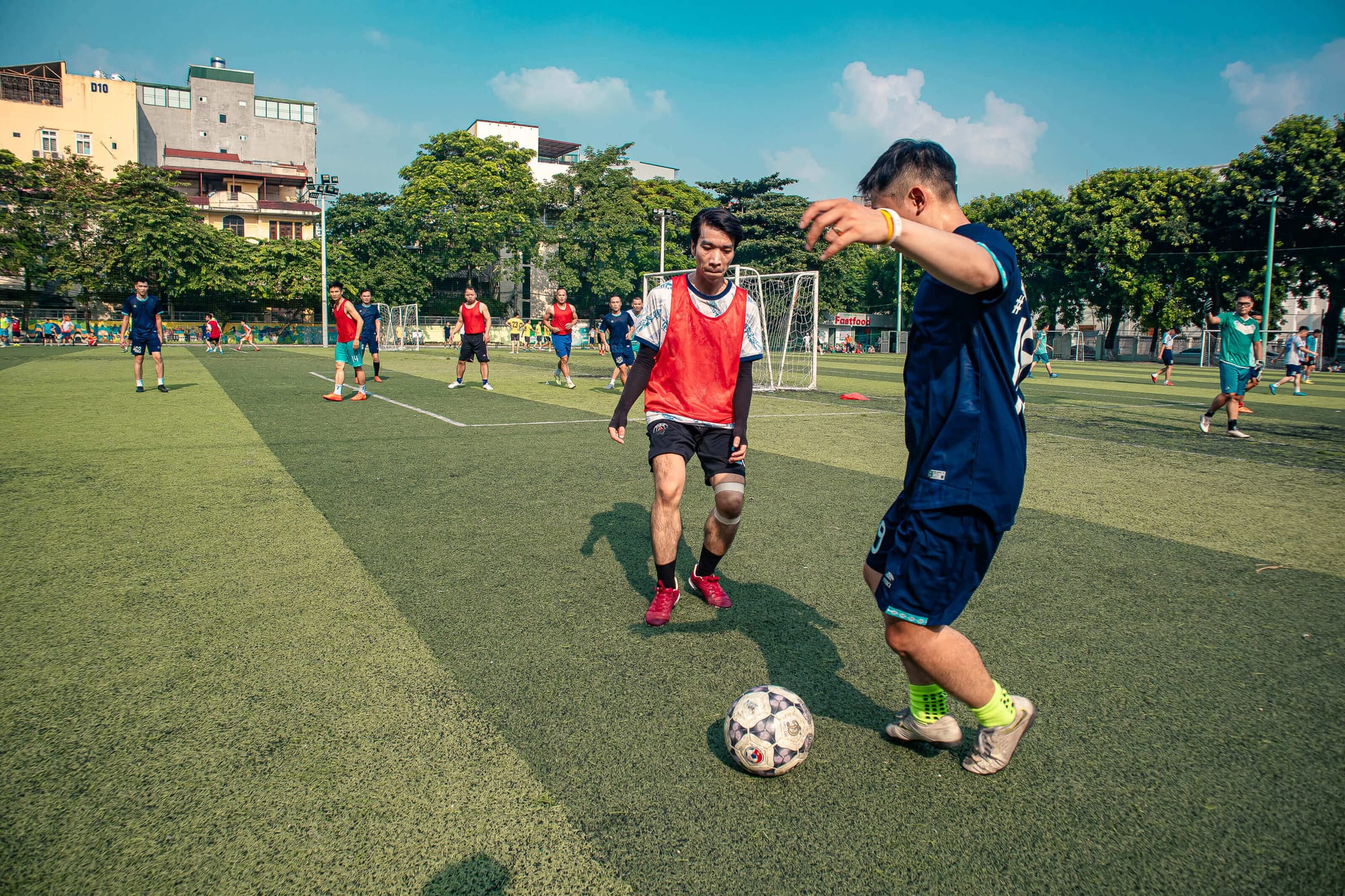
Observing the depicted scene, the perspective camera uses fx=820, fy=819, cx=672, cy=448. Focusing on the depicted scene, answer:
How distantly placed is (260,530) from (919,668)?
4843 millimetres

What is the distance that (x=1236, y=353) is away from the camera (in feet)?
38.4

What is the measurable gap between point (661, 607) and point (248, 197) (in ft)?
216

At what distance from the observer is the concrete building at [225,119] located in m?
68.9

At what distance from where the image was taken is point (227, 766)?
2.71m

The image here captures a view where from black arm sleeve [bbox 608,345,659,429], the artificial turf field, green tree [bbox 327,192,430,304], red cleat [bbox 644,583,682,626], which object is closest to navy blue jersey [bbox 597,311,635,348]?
the artificial turf field

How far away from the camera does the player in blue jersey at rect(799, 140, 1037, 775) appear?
97.5 inches

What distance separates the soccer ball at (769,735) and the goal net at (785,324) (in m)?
16.0

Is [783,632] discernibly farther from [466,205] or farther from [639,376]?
[466,205]

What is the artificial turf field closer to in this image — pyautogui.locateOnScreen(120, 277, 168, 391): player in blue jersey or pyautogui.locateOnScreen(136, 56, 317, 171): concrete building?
pyautogui.locateOnScreen(120, 277, 168, 391): player in blue jersey

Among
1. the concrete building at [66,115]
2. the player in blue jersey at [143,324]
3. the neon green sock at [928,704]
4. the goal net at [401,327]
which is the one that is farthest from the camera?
the concrete building at [66,115]

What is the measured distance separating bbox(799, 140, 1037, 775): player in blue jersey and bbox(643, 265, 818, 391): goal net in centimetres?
1579

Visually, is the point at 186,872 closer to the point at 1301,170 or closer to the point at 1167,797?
the point at 1167,797

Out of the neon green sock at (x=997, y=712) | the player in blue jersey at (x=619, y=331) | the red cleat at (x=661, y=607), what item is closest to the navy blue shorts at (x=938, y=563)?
the neon green sock at (x=997, y=712)

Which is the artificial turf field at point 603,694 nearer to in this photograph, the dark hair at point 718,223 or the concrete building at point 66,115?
the dark hair at point 718,223
